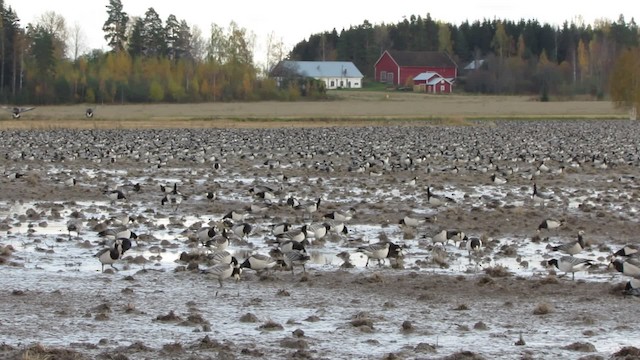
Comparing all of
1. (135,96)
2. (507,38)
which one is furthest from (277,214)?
(507,38)

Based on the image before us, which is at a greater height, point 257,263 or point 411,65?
point 411,65

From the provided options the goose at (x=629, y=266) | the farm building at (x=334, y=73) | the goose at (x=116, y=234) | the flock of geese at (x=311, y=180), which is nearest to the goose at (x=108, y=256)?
the flock of geese at (x=311, y=180)

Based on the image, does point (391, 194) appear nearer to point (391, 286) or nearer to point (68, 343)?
point (391, 286)

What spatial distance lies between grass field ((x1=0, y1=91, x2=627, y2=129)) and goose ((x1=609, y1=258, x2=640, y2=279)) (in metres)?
49.2

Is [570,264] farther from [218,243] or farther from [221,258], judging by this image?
[218,243]

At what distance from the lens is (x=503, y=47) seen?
144625mm

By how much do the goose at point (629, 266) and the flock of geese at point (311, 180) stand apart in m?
0.02

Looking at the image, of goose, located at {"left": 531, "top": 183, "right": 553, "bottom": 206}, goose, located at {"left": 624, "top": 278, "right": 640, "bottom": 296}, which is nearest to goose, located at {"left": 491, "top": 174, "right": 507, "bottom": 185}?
goose, located at {"left": 531, "top": 183, "right": 553, "bottom": 206}

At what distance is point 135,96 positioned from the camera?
9531 centimetres

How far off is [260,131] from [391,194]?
3215cm

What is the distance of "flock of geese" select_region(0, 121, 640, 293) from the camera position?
1482 cm

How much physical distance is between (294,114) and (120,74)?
98.5 ft

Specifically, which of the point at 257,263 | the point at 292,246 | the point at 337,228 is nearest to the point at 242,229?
the point at 337,228

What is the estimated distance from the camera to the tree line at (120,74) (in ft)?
302
